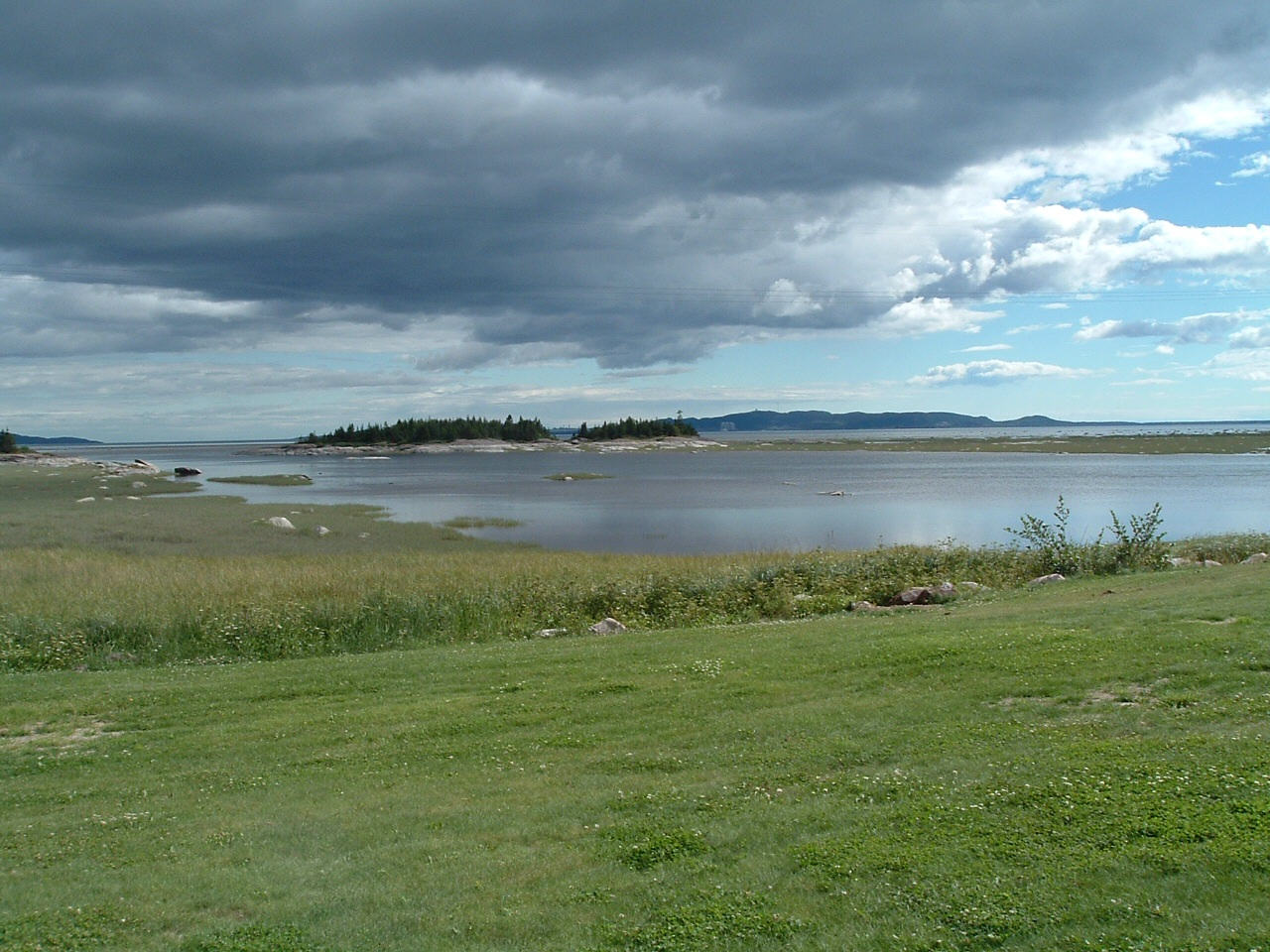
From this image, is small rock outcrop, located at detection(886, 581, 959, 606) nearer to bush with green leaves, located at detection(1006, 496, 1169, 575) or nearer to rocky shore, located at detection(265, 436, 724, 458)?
bush with green leaves, located at detection(1006, 496, 1169, 575)

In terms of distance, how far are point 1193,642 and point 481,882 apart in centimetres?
924

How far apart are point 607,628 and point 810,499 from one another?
150ft

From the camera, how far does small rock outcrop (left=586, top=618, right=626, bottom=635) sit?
1862cm

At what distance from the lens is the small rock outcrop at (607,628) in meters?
18.6

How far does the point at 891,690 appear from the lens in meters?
10.6

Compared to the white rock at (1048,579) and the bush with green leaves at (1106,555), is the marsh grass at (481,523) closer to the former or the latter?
the bush with green leaves at (1106,555)

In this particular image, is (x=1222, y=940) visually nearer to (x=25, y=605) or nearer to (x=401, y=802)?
(x=401, y=802)

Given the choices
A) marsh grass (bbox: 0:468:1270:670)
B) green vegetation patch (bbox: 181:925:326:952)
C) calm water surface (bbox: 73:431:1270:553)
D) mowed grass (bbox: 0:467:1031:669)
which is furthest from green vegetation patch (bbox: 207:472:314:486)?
green vegetation patch (bbox: 181:925:326:952)

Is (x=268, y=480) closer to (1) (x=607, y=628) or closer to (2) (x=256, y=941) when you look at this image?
(1) (x=607, y=628)

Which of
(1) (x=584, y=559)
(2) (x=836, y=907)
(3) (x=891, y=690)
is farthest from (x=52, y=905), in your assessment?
(1) (x=584, y=559)

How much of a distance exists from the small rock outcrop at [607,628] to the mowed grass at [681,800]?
17.0 ft

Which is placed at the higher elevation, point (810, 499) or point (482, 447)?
point (482, 447)

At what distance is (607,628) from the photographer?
1892 cm

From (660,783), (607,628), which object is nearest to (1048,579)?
(607,628)
